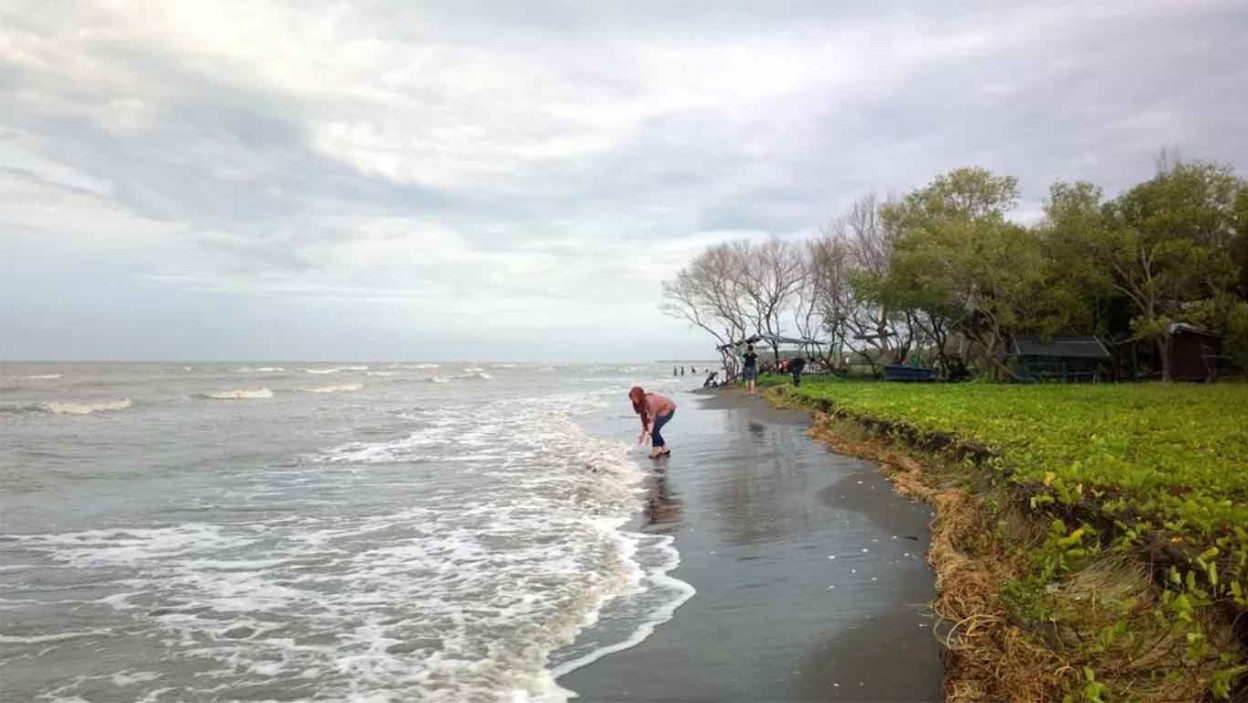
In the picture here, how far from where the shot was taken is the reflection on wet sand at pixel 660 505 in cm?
811

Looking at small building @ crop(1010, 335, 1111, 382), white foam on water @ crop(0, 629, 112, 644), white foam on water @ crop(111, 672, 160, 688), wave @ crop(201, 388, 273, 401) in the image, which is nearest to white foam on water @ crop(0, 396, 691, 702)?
white foam on water @ crop(111, 672, 160, 688)

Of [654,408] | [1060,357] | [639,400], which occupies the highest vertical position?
[1060,357]

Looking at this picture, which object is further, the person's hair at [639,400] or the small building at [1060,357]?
the small building at [1060,357]

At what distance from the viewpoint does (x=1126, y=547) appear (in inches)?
163

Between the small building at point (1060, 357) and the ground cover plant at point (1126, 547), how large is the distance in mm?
22069

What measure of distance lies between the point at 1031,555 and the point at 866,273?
30.0 meters

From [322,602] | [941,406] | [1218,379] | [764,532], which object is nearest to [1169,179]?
[1218,379]

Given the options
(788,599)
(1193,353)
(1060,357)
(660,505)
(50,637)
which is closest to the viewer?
(50,637)

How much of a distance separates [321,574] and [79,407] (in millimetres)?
27072

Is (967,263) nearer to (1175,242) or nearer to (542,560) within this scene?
(1175,242)

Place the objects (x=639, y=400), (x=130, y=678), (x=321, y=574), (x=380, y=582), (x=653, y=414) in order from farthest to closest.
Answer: (x=653, y=414) < (x=639, y=400) < (x=321, y=574) < (x=380, y=582) < (x=130, y=678)

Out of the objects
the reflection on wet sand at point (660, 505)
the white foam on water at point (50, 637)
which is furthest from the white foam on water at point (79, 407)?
the white foam on water at point (50, 637)

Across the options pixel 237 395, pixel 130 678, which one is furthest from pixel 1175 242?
pixel 237 395

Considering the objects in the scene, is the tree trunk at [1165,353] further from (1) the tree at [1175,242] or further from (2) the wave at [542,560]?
(2) the wave at [542,560]
